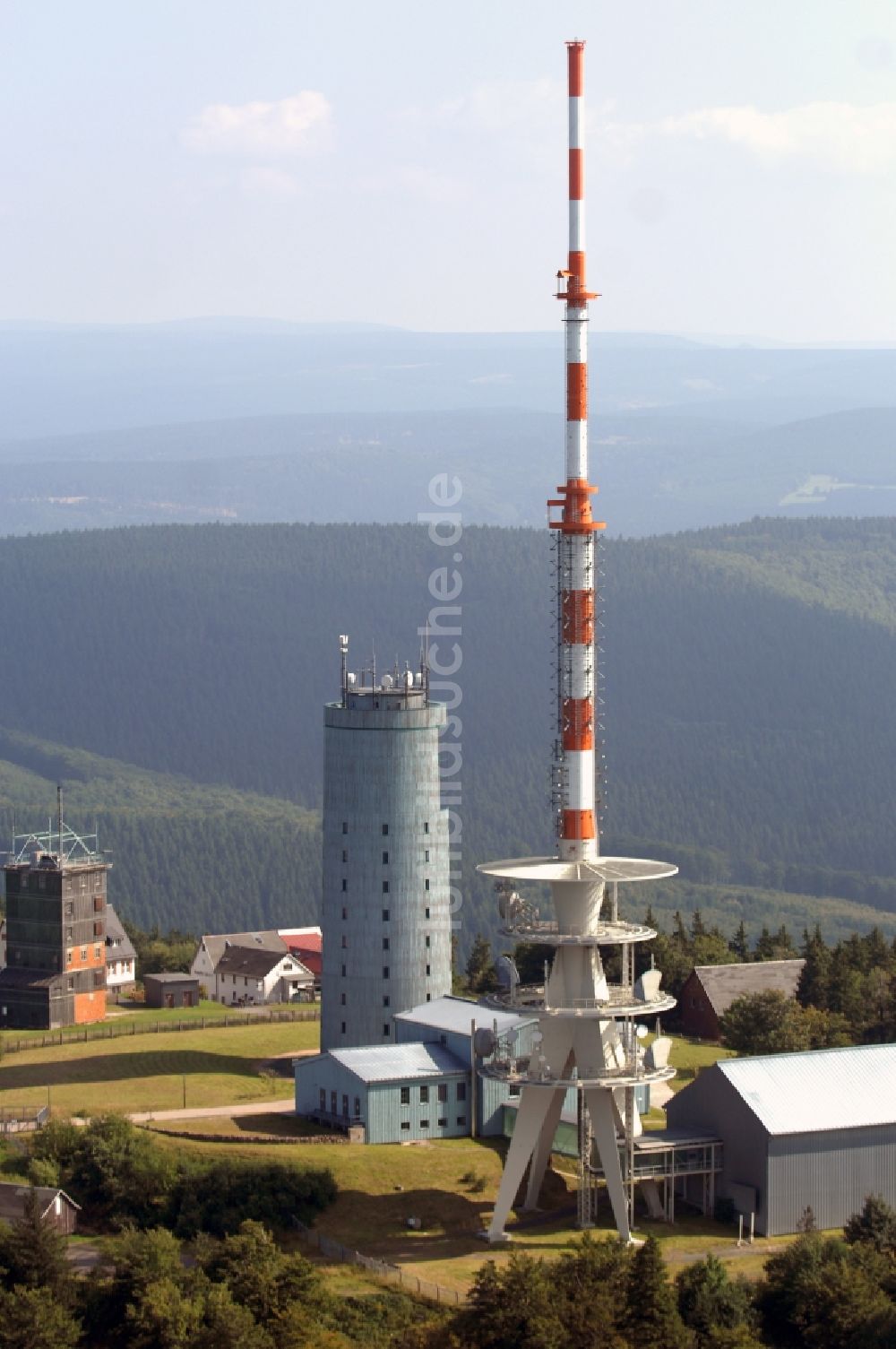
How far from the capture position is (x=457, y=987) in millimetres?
139750

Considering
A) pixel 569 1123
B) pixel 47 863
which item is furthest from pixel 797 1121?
pixel 47 863

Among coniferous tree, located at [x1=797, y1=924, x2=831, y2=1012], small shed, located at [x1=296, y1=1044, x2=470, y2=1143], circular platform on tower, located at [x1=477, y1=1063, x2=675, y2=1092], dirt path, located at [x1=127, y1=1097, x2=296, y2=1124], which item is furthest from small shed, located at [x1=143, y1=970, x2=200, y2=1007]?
circular platform on tower, located at [x1=477, y1=1063, x2=675, y2=1092]

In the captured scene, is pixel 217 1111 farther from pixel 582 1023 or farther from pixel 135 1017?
pixel 135 1017

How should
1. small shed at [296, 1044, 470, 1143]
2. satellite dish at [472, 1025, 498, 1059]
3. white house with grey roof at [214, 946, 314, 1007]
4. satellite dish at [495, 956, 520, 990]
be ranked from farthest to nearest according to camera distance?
white house with grey roof at [214, 946, 314, 1007]
small shed at [296, 1044, 470, 1143]
satellite dish at [472, 1025, 498, 1059]
satellite dish at [495, 956, 520, 990]

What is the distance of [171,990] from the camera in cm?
14438

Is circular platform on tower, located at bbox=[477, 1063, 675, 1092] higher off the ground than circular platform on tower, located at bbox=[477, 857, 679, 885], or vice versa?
circular platform on tower, located at bbox=[477, 857, 679, 885]

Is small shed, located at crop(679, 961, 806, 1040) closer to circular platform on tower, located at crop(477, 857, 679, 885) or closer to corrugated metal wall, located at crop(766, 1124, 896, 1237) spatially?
corrugated metal wall, located at crop(766, 1124, 896, 1237)

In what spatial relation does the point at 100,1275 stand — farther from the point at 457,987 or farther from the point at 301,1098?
the point at 457,987

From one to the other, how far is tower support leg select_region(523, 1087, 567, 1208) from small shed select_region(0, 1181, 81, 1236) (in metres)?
16.4

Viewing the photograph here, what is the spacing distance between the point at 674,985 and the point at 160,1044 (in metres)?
26.6

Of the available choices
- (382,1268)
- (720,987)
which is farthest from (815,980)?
(382,1268)

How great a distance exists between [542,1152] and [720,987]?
Result: 31637mm

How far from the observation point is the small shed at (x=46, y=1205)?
94250 mm

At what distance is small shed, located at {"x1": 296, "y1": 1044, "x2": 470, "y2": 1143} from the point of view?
108 meters
